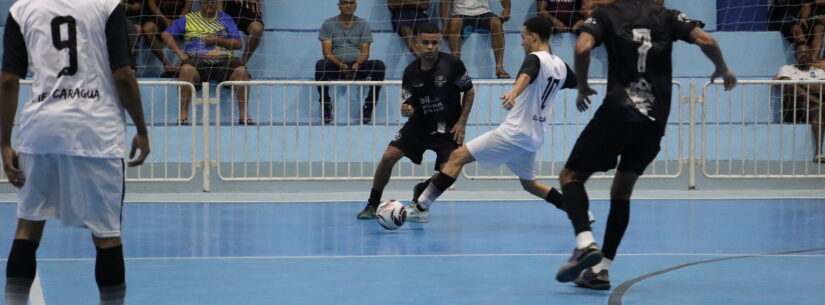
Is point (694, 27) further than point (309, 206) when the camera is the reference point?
No

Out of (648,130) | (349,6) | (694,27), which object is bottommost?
(648,130)

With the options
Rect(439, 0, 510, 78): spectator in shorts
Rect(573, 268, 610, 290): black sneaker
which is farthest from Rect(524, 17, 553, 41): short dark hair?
Rect(439, 0, 510, 78): spectator in shorts

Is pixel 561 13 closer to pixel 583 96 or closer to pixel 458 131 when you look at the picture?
pixel 458 131

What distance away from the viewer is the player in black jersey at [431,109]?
30.1 feet

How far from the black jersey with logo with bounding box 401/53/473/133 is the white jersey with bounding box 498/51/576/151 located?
106cm

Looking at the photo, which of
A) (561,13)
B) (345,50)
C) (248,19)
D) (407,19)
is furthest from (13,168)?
(561,13)

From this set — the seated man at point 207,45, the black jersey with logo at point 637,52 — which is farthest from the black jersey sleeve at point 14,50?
the seated man at point 207,45

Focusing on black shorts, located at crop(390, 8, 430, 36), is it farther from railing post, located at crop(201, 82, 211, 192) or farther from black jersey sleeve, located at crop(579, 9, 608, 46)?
black jersey sleeve, located at crop(579, 9, 608, 46)

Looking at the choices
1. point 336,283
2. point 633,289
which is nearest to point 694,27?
point 633,289

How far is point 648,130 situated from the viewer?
19.0 feet

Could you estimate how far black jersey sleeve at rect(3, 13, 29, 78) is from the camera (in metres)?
4.32

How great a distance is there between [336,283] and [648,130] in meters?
1.94

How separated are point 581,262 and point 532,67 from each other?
2.42 m

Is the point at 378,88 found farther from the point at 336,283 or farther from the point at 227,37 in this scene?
the point at 336,283
